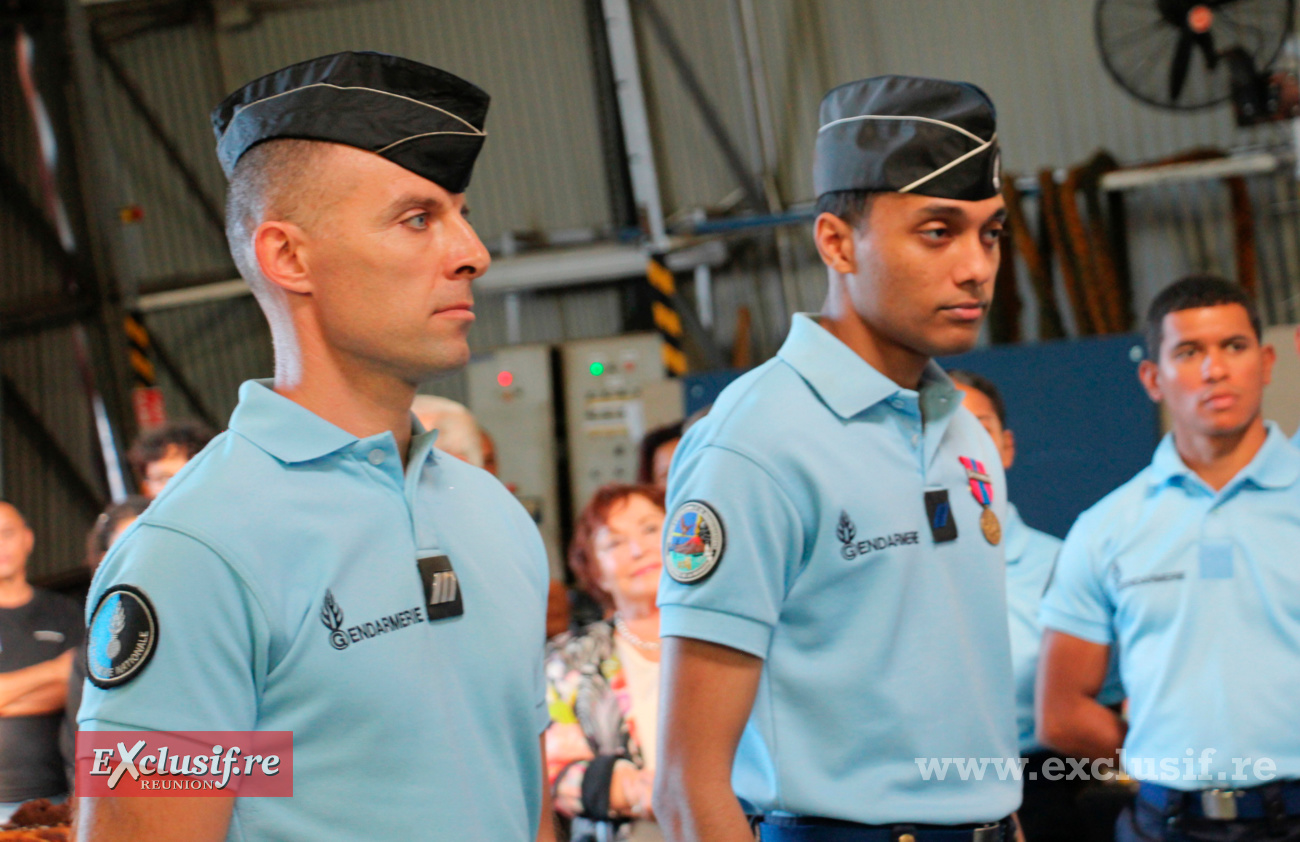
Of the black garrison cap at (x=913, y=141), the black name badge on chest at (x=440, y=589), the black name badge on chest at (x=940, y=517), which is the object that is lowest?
the black name badge on chest at (x=940, y=517)

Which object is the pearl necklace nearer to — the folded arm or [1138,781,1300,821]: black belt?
the folded arm

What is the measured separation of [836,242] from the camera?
1659 mm

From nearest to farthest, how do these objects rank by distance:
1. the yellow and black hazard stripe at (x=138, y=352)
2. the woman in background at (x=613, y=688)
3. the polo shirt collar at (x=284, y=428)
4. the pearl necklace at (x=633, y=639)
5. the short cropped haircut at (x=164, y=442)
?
the polo shirt collar at (x=284, y=428) → the woman in background at (x=613, y=688) → the pearl necklace at (x=633, y=639) → the short cropped haircut at (x=164, y=442) → the yellow and black hazard stripe at (x=138, y=352)

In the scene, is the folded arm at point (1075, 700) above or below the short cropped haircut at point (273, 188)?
below

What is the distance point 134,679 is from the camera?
1005 mm

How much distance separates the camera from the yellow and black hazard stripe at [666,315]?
7.92 meters

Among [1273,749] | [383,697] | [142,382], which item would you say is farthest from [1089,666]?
[142,382]

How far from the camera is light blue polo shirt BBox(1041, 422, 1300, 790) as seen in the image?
2.27 meters

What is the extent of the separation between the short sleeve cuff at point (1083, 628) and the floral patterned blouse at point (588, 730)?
106cm

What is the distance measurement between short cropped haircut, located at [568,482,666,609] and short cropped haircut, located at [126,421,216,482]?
1.32 metres

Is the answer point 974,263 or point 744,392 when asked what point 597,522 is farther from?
point 974,263

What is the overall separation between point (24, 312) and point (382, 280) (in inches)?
310

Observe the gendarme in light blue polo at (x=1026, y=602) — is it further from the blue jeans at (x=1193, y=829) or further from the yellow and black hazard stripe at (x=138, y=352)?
the yellow and black hazard stripe at (x=138, y=352)

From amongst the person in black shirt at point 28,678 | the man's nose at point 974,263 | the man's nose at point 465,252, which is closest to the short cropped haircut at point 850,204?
the man's nose at point 974,263
